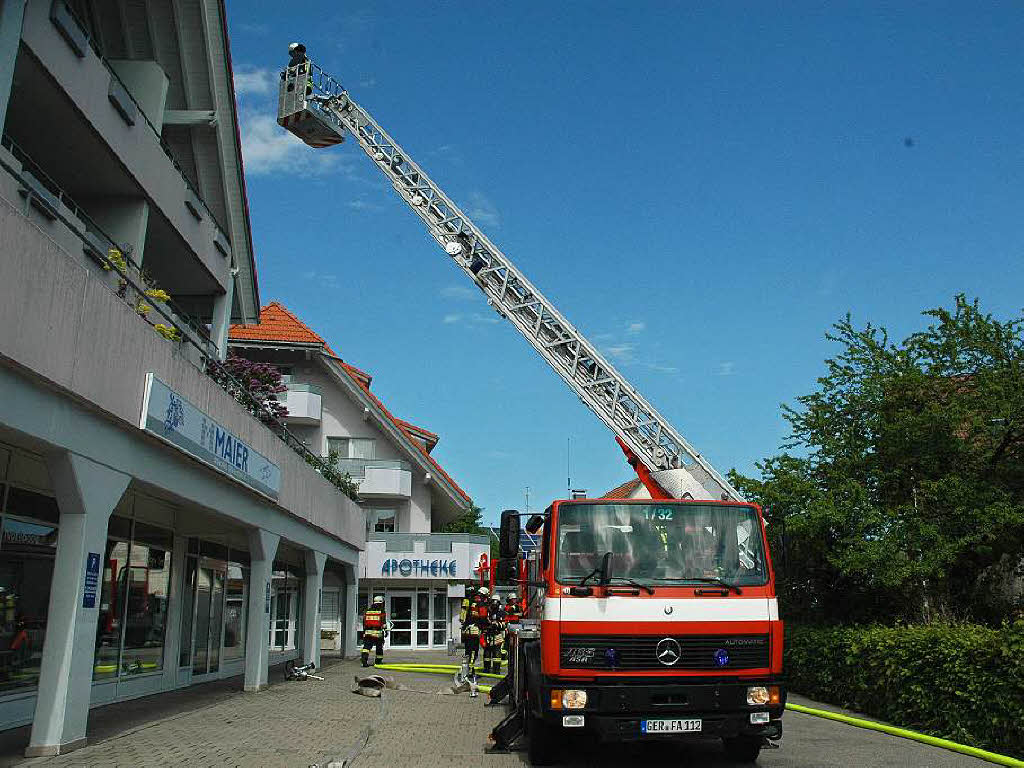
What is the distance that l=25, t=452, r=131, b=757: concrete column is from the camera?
28.1 feet

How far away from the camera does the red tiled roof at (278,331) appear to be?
35.8 metres

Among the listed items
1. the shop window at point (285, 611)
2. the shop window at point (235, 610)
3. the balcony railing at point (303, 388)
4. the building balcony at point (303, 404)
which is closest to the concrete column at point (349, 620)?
the shop window at point (285, 611)

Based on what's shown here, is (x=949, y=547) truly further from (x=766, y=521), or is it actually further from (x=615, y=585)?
(x=615, y=585)

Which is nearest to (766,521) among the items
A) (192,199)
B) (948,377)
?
(948,377)

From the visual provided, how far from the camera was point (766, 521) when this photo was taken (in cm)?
922

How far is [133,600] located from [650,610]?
31.1ft

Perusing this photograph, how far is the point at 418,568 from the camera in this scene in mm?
34094

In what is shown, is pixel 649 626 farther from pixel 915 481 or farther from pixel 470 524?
pixel 470 524

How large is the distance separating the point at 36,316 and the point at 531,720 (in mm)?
5728

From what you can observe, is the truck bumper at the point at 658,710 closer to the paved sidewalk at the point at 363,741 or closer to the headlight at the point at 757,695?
the headlight at the point at 757,695

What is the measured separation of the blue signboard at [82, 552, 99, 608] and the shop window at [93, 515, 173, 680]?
3.89 m

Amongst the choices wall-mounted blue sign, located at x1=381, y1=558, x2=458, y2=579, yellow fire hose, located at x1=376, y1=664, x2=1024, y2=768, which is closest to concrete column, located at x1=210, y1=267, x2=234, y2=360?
yellow fire hose, located at x1=376, y1=664, x2=1024, y2=768

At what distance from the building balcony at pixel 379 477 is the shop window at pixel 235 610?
13862 mm

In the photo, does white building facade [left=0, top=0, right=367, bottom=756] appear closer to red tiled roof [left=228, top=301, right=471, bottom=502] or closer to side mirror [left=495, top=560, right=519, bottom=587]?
side mirror [left=495, top=560, right=519, bottom=587]
